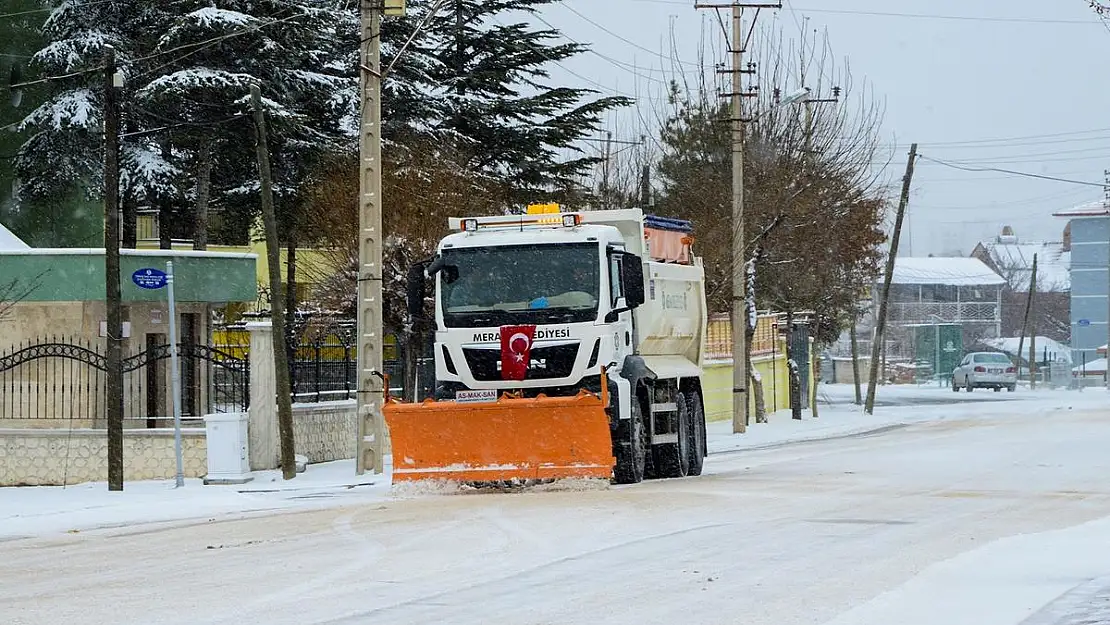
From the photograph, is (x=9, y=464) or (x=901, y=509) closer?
(x=901, y=509)

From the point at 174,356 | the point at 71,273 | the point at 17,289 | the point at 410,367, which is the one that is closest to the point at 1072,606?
the point at 174,356

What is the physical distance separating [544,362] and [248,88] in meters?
18.3

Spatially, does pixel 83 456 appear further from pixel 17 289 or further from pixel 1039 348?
pixel 1039 348

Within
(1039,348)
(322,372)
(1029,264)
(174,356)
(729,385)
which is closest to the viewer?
(174,356)

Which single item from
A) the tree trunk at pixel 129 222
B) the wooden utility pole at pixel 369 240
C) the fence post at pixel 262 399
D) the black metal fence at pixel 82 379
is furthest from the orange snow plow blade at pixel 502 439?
the tree trunk at pixel 129 222

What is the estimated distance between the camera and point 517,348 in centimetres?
1998

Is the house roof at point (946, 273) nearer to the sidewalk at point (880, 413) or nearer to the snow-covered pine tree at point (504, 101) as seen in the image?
the sidewalk at point (880, 413)

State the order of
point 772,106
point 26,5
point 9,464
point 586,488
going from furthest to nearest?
point 772,106 → point 26,5 → point 9,464 → point 586,488

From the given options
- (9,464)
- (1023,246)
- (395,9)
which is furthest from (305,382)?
(1023,246)

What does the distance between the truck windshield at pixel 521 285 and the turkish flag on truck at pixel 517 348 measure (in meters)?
0.13

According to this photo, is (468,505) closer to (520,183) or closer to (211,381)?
(211,381)

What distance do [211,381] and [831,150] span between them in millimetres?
26535

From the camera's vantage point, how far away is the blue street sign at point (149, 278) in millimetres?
25078

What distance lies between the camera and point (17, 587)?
11.8 m
